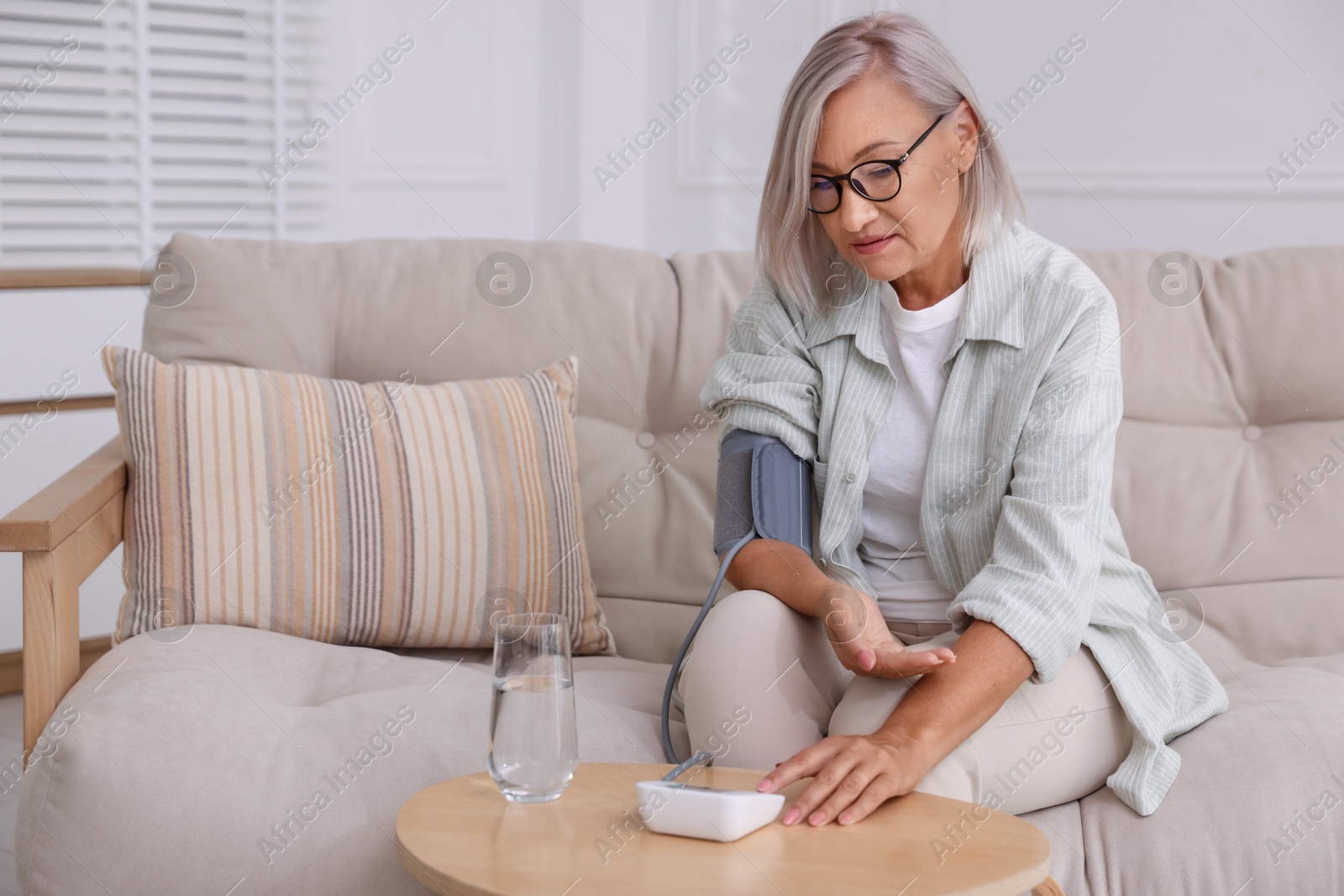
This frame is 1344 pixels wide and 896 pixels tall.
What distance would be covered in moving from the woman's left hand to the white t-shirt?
0.35 metres

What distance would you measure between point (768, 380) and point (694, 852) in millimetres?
674

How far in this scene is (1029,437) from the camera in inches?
47.1

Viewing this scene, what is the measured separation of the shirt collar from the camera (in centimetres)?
126

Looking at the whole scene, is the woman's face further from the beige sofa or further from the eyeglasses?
the beige sofa

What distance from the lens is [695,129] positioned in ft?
10.4

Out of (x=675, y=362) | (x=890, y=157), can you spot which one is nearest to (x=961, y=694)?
(x=890, y=157)

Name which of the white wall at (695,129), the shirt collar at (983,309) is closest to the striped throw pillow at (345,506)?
the shirt collar at (983,309)

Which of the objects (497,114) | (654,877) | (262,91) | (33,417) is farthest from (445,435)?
(497,114)

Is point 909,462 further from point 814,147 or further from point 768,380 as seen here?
point 814,147

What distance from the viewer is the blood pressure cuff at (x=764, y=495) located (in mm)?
1321

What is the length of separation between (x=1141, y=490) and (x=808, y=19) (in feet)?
5.58

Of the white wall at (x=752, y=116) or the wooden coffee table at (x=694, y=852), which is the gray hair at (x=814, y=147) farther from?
the white wall at (x=752, y=116)

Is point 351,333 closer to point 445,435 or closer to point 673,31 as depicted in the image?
point 445,435

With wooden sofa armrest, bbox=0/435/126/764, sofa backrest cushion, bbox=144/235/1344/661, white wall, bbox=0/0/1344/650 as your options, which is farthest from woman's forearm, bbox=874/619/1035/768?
white wall, bbox=0/0/1344/650
